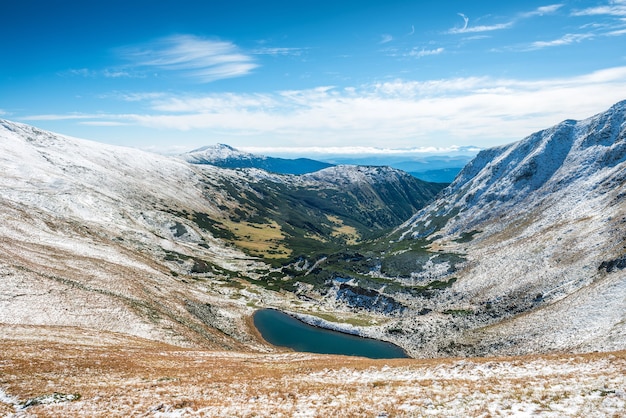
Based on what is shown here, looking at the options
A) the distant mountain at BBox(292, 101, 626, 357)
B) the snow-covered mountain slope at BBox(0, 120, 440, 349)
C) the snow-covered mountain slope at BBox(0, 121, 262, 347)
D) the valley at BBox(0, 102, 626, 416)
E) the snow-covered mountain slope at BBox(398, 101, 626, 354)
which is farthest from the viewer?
the distant mountain at BBox(292, 101, 626, 357)

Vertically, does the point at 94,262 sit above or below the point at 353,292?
above

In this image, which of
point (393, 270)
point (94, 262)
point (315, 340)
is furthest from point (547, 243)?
point (94, 262)

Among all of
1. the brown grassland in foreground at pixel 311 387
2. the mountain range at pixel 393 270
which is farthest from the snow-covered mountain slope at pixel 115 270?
the brown grassland in foreground at pixel 311 387

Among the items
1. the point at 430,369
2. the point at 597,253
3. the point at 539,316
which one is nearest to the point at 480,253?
the point at 597,253

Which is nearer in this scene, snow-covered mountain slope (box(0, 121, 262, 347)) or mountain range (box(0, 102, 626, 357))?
snow-covered mountain slope (box(0, 121, 262, 347))

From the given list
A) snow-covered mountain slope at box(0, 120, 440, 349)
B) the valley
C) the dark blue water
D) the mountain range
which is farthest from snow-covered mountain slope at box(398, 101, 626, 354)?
snow-covered mountain slope at box(0, 120, 440, 349)

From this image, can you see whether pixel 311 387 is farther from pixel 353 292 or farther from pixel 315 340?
pixel 353 292

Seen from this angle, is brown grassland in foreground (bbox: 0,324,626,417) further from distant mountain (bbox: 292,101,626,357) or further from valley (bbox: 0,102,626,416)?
distant mountain (bbox: 292,101,626,357)
